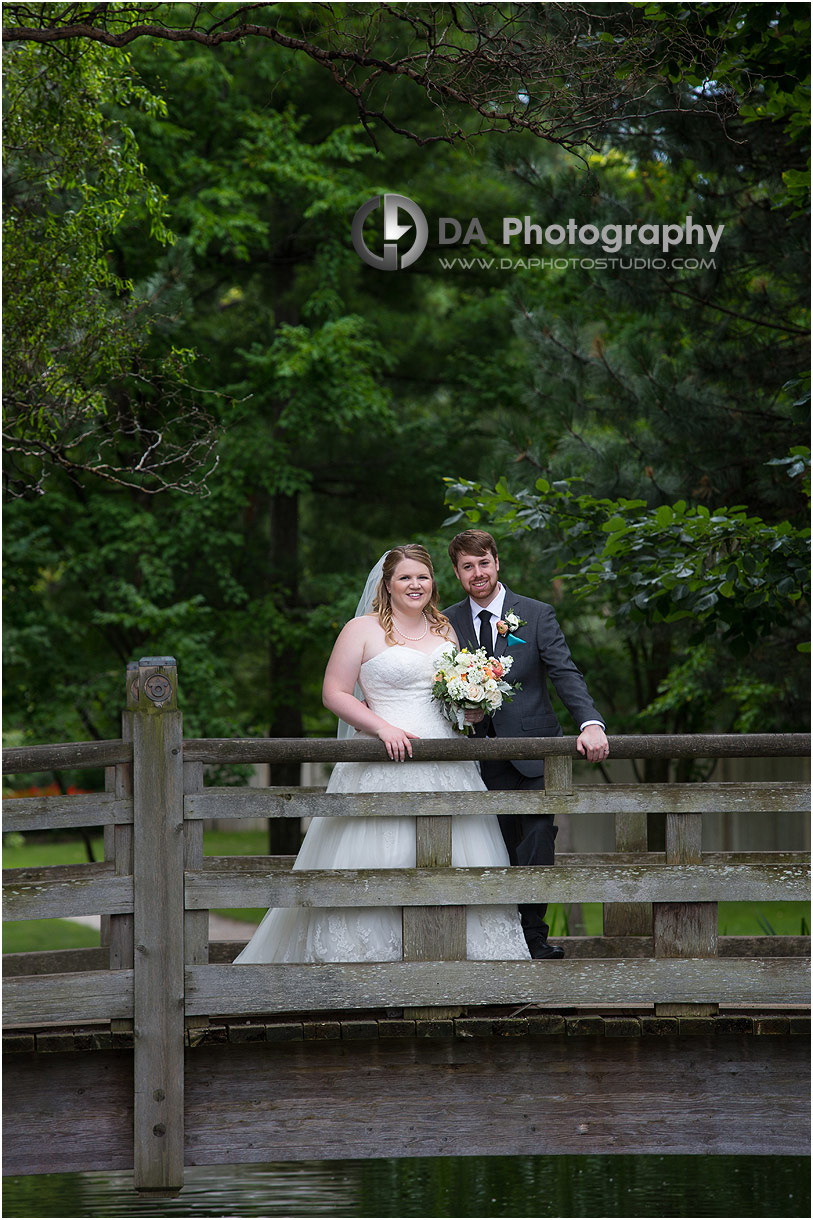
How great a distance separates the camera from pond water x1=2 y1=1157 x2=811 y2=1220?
26.9 ft

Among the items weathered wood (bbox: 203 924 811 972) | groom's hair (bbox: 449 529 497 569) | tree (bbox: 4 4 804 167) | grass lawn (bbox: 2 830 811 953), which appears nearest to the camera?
groom's hair (bbox: 449 529 497 569)

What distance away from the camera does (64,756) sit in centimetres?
459

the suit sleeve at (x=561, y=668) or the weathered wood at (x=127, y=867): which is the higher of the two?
the suit sleeve at (x=561, y=668)

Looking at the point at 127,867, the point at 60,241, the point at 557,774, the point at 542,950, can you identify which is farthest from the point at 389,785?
the point at 60,241

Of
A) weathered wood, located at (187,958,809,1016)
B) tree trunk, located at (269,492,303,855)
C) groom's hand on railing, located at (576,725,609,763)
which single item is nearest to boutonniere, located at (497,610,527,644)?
groom's hand on railing, located at (576,725,609,763)

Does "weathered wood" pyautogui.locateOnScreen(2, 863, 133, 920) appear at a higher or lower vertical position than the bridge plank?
lower

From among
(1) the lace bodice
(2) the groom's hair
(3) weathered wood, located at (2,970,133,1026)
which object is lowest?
(3) weathered wood, located at (2,970,133,1026)

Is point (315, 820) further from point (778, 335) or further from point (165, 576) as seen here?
point (165, 576)

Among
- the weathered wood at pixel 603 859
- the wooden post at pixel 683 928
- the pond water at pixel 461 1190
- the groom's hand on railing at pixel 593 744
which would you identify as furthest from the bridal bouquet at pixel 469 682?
the pond water at pixel 461 1190

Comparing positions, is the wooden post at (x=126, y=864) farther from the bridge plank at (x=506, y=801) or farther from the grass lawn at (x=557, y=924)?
the grass lawn at (x=557, y=924)

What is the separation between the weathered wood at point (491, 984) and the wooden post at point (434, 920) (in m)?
0.05

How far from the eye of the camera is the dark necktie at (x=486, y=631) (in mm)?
5223

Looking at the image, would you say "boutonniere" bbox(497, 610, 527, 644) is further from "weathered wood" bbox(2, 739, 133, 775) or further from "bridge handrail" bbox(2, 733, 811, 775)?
"weathered wood" bbox(2, 739, 133, 775)

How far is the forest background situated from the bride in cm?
132
